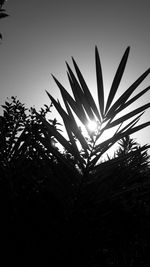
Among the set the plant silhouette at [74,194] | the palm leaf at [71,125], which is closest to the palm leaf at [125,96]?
the plant silhouette at [74,194]

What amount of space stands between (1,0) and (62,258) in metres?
5.87

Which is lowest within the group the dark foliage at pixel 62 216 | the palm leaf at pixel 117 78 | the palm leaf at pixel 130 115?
the dark foliage at pixel 62 216

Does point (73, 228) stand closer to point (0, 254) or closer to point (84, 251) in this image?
point (84, 251)

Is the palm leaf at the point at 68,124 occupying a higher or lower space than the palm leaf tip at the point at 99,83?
lower

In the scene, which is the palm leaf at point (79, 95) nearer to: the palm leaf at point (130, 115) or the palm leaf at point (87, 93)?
the palm leaf at point (87, 93)

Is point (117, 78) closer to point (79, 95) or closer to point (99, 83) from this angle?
point (99, 83)

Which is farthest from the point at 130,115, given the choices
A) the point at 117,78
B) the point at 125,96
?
the point at 117,78

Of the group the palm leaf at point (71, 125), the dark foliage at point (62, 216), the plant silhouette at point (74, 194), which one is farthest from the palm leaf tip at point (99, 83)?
the dark foliage at point (62, 216)

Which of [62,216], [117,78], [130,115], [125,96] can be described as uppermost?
[117,78]

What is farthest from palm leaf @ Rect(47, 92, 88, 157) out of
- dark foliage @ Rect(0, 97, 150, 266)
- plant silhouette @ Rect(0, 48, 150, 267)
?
dark foliage @ Rect(0, 97, 150, 266)

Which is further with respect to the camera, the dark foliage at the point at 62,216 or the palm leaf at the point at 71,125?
the palm leaf at the point at 71,125

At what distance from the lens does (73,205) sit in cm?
113

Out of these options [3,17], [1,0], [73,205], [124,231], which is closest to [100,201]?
[73,205]

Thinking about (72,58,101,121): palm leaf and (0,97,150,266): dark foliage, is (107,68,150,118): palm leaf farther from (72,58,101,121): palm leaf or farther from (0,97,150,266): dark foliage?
(0,97,150,266): dark foliage
